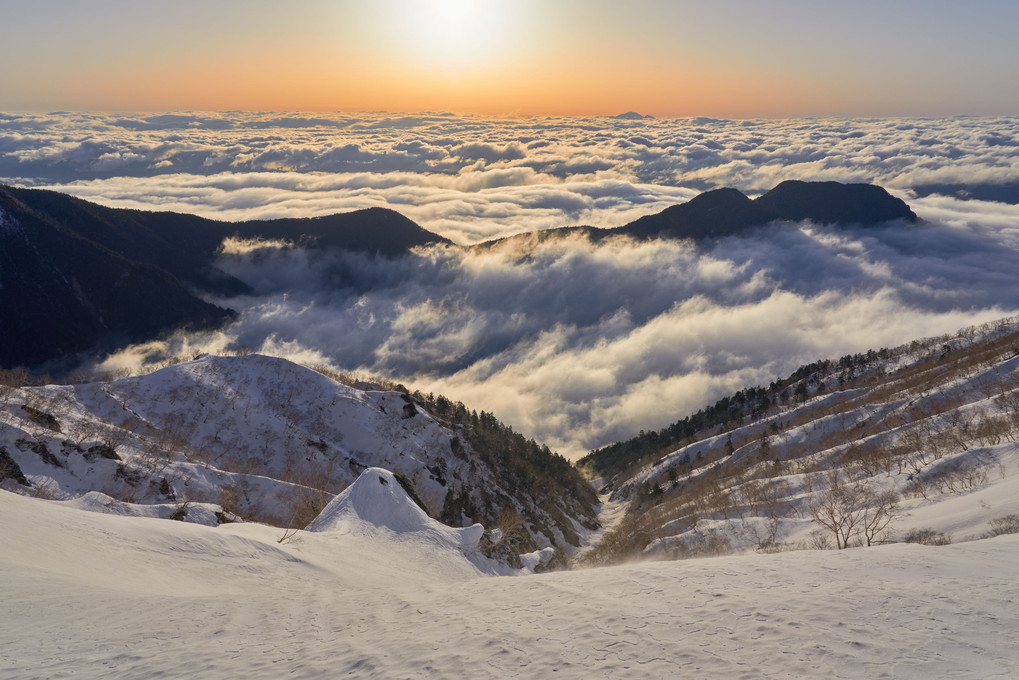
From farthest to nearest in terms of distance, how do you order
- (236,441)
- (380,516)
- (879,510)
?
(236,441) → (380,516) → (879,510)

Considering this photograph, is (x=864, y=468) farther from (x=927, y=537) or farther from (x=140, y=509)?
(x=140, y=509)

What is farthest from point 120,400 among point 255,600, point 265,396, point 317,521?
point 255,600

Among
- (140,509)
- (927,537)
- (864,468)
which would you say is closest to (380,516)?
(140,509)

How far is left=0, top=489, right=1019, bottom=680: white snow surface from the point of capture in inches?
506

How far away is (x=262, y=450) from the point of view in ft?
300

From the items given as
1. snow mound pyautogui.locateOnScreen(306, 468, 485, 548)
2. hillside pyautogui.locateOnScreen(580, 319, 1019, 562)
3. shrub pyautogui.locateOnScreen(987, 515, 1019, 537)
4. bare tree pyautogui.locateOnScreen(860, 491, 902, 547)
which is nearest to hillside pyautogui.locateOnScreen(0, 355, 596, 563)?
snow mound pyautogui.locateOnScreen(306, 468, 485, 548)

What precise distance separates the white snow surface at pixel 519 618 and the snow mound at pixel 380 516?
14581 mm

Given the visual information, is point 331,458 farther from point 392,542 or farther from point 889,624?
point 889,624

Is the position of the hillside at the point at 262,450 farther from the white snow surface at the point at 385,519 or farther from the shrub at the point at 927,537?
the shrub at the point at 927,537

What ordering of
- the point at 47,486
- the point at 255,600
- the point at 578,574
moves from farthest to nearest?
the point at 47,486 → the point at 578,574 → the point at 255,600

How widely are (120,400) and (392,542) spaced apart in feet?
247

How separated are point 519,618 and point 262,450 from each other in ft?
289

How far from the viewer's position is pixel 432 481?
10112cm

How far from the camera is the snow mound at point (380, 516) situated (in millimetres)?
36688
